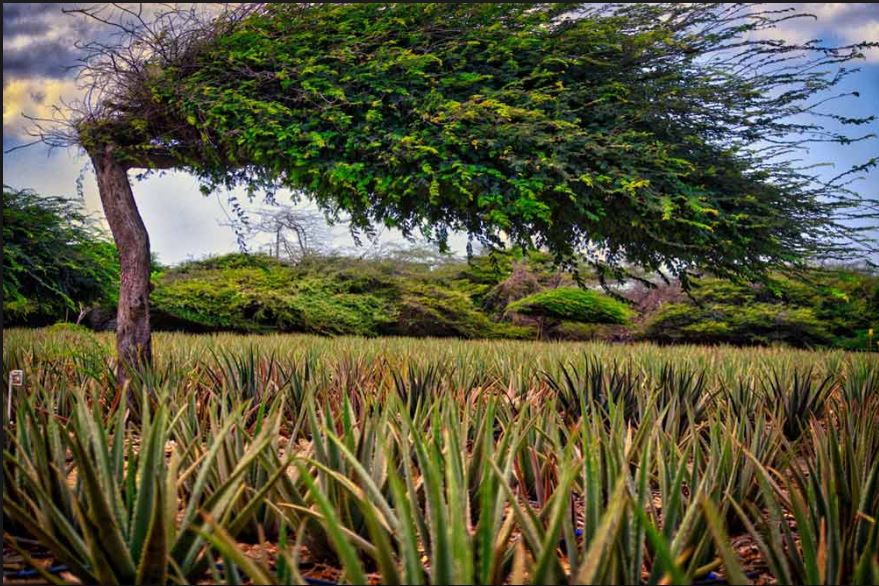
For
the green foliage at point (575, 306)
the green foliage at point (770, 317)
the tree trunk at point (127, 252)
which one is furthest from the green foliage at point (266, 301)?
the tree trunk at point (127, 252)

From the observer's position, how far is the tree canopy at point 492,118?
13.6 ft

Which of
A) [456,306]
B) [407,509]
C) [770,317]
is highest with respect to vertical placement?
[456,306]

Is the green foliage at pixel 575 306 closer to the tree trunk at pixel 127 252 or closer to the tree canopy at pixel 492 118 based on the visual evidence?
the tree canopy at pixel 492 118

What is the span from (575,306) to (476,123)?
9.97m

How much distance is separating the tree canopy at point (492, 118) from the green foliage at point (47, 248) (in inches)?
54.7

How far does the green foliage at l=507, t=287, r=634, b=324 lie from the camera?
544 inches

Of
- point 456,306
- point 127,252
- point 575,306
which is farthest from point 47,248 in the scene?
point 575,306

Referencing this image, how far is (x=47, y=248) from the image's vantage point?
6.53m

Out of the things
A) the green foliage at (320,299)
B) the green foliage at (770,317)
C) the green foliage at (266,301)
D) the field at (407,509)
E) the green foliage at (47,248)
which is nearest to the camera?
the field at (407,509)

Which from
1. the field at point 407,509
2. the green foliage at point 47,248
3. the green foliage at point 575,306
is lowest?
the field at point 407,509

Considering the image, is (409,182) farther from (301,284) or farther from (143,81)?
(301,284)

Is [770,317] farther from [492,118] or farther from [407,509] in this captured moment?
[407,509]

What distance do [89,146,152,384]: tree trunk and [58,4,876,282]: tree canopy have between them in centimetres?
24

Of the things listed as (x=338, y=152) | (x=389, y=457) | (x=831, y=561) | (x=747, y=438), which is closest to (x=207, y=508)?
(x=389, y=457)
